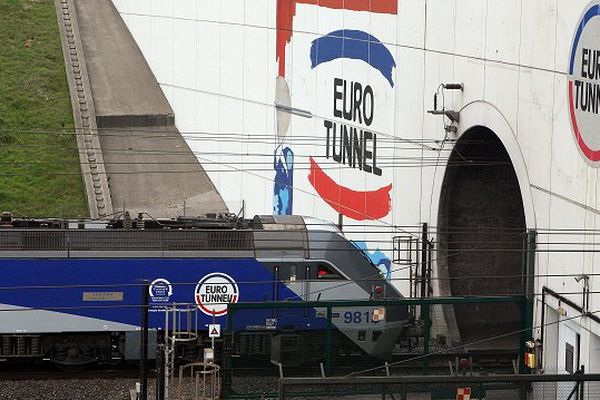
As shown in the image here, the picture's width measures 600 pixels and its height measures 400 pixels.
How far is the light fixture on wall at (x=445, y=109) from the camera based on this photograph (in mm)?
26141

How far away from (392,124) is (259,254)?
21.8ft

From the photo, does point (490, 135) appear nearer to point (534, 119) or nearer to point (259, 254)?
point (534, 119)

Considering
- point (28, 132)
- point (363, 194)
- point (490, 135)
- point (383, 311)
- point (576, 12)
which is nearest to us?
point (576, 12)

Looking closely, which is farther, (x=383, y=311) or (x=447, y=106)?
(x=447, y=106)

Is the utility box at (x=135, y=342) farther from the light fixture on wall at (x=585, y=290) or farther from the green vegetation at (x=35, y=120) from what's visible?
the green vegetation at (x=35, y=120)

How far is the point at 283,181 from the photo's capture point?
38625 mm

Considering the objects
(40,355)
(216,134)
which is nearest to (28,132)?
(216,134)

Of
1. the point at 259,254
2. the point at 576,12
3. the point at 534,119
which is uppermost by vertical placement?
the point at 576,12

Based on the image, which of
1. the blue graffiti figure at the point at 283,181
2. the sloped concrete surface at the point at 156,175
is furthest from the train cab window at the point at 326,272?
the sloped concrete surface at the point at 156,175

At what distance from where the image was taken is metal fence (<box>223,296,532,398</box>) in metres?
22.0

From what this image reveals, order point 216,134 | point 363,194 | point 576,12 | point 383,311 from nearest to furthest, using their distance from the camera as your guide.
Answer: point 576,12
point 383,311
point 363,194
point 216,134

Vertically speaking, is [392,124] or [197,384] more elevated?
[392,124]

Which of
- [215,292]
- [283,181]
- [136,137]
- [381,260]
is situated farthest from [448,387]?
[136,137]

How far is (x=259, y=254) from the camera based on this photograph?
25.2 metres
